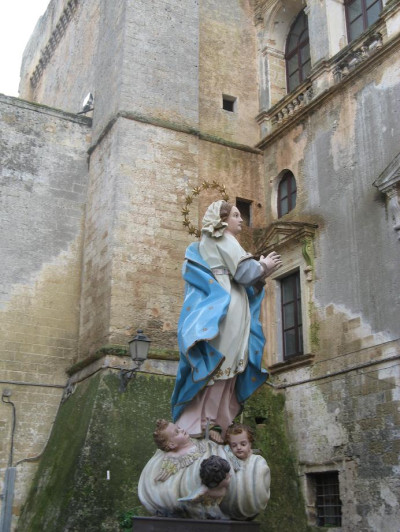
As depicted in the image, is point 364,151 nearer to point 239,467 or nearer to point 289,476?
point 289,476

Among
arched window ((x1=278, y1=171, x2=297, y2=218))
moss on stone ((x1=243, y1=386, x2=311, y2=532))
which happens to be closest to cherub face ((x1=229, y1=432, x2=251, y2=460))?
moss on stone ((x1=243, y1=386, x2=311, y2=532))

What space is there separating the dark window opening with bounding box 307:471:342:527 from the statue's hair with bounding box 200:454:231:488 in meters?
6.25

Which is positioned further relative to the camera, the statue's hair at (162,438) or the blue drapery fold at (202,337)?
the blue drapery fold at (202,337)

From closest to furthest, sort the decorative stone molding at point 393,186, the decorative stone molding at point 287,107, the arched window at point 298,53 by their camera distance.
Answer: the decorative stone molding at point 393,186
the decorative stone molding at point 287,107
the arched window at point 298,53

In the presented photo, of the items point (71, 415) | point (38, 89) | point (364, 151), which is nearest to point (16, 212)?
point (71, 415)

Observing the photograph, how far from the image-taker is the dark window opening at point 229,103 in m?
14.0

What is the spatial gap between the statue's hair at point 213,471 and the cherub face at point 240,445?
14.3 inches

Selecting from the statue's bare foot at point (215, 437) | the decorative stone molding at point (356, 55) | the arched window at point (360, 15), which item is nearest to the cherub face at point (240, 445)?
the statue's bare foot at point (215, 437)

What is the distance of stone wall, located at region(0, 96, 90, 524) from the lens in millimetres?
11297

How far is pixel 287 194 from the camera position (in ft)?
41.5

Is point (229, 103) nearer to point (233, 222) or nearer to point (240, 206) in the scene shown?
point (240, 206)

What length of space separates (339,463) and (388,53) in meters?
6.25

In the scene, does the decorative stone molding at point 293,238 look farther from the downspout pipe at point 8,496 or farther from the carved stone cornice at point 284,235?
the downspout pipe at point 8,496

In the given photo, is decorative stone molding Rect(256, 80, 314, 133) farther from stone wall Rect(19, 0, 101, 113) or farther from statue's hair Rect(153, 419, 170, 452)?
statue's hair Rect(153, 419, 170, 452)
